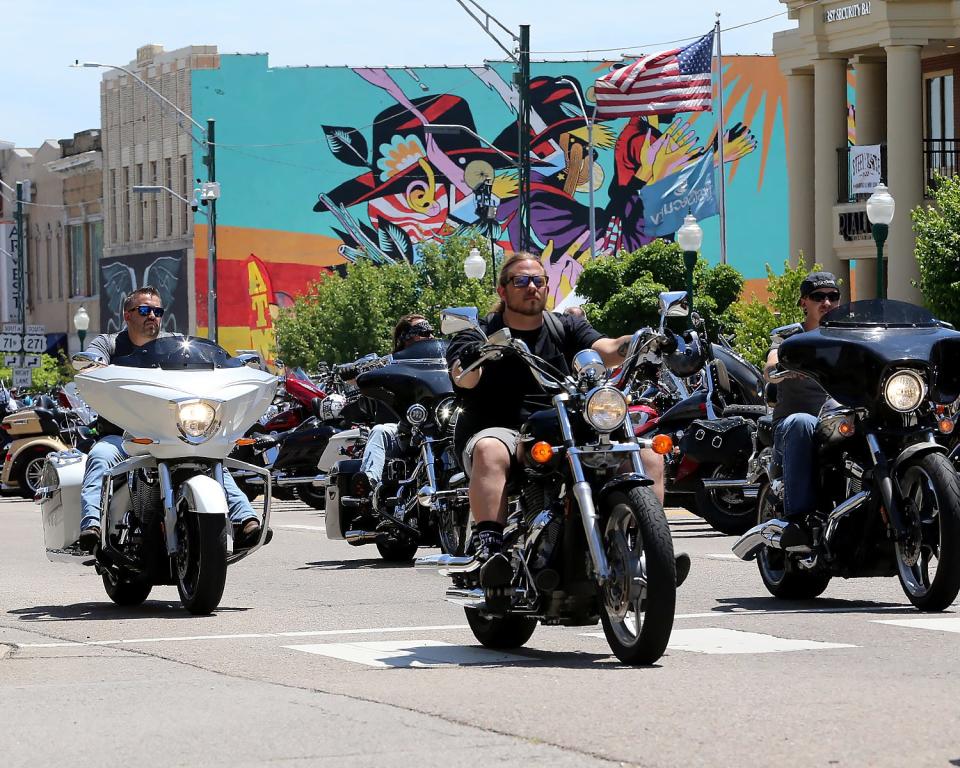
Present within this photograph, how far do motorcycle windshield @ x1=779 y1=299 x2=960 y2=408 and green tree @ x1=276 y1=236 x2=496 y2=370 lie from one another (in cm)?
5319

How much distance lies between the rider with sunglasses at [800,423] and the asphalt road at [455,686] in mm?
550

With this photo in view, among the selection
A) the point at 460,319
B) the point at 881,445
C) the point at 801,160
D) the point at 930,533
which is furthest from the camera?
the point at 801,160

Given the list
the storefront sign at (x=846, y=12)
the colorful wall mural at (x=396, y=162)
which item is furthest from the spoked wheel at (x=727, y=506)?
the colorful wall mural at (x=396, y=162)

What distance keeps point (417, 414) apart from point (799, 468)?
445 centimetres

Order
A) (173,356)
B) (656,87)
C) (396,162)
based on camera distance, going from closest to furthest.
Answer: (173,356) < (656,87) < (396,162)

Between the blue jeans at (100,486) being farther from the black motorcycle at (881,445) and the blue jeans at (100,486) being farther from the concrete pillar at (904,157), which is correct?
the concrete pillar at (904,157)

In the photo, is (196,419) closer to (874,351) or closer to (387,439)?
(874,351)

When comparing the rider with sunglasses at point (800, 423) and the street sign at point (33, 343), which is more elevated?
the street sign at point (33, 343)

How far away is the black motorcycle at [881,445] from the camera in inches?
391

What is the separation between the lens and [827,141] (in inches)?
1583

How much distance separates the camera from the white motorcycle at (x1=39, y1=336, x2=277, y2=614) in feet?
35.0

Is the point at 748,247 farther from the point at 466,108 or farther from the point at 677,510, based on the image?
the point at 677,510

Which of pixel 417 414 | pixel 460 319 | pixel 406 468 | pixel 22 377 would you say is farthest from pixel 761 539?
pixel 22 377

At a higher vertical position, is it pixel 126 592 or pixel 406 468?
pixel 406 468
